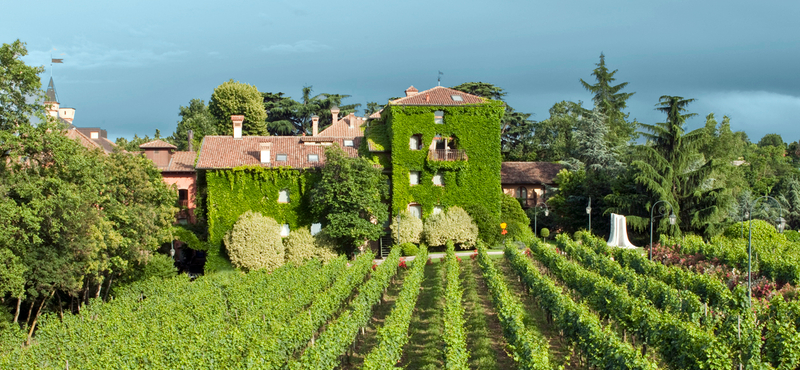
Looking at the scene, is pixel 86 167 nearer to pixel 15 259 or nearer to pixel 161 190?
pixel 15 259

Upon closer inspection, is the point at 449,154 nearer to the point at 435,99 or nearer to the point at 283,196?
the point at 435,99

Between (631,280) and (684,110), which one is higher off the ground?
(684,110)

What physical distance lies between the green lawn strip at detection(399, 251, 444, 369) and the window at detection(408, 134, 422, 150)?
42.9 feet

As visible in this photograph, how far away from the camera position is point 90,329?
70.4 feet

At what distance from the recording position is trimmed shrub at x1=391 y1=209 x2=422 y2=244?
3866 centimetres

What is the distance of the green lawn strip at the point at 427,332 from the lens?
17500 millimetres

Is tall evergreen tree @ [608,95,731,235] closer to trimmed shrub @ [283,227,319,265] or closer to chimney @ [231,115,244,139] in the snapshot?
trimmed shrub @ [283,227,319,265]

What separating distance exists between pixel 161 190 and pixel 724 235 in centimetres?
3349

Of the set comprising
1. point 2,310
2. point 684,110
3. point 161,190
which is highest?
point 684,110

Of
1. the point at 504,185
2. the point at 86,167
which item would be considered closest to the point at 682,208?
the point at 504,185

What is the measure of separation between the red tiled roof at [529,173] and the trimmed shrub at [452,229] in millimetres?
9612

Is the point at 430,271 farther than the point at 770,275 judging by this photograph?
Yes

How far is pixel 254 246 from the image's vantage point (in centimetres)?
3712

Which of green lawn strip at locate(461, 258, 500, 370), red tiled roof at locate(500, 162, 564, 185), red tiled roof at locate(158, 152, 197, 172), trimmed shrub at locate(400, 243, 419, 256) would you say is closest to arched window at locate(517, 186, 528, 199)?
red tiled roof at locate(500, 162, 564, 185)
